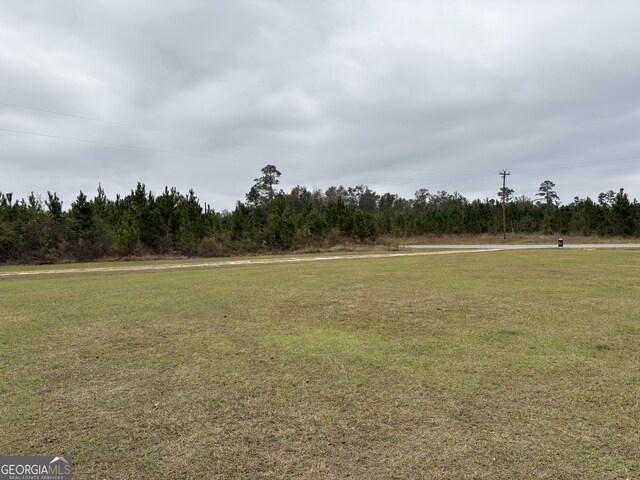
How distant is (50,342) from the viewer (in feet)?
18.5

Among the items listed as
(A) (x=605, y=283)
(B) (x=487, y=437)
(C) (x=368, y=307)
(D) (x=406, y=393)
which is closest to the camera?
(B) (x=487, y=437)

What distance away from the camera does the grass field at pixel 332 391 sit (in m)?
2.65

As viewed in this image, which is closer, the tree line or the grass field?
the grass field

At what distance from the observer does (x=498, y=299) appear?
830cm

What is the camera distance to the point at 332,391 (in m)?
3.74

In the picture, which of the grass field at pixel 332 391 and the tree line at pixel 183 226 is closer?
the grass field at pixel 332 391

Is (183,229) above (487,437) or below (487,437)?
above

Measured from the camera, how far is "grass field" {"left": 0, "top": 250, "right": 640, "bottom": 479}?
8.70 feet

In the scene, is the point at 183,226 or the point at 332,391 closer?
the point at 332,391

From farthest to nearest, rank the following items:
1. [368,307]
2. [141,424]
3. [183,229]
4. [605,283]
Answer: [183,229] → [605,283] → [368,307] → [141,424]

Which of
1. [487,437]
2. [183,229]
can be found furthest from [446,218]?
[487,437]

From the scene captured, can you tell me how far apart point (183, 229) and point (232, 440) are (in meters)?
36.5

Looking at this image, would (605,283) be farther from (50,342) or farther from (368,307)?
(50,342)

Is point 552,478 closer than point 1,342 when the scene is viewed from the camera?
Yes
